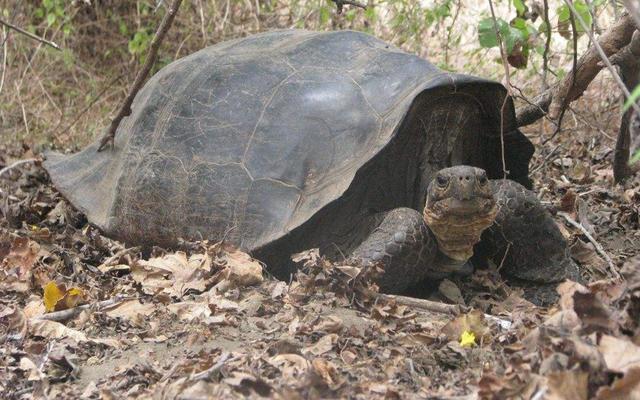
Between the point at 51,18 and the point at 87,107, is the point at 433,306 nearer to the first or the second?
the point at 87,107

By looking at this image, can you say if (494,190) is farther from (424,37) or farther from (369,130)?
(424,37)

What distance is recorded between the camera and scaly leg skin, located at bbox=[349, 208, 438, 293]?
418cm

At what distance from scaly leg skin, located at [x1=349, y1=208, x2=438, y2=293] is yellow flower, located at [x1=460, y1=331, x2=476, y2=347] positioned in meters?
0.98

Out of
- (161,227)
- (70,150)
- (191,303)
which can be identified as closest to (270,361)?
(191,303)

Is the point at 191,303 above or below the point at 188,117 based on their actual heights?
below

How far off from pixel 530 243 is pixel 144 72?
7.39 feet

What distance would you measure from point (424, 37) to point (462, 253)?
5003mm

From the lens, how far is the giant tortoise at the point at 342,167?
14.1 ft

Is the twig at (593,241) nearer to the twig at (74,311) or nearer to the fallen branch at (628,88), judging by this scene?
the fallen branch at (628,88)

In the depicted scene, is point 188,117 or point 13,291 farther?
point 188,117

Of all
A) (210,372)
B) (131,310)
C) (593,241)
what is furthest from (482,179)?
(210,372)

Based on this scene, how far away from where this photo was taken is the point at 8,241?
496 centimetres

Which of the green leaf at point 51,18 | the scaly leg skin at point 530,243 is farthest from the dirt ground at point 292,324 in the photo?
the green leaf at point 51,18

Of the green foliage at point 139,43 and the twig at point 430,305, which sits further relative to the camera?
the green foliage at point 139,43
